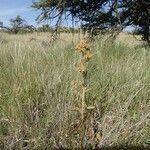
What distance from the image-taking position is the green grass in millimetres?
4301

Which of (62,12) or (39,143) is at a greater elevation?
(62,12)

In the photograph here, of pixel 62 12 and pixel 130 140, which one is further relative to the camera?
pixel 62 12

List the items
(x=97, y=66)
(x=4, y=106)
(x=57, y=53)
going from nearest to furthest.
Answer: (x=4, y=106), (x=97, y=66), (x=57, y=53)

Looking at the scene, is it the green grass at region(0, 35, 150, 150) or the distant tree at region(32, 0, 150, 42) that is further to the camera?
the distant tree at region(32, 0, 150, 42)

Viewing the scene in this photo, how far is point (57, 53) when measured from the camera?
19.9 ft

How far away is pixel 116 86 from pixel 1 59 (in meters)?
1.47

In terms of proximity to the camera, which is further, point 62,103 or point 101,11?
point 101,11

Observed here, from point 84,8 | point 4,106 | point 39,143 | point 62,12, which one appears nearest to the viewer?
point 39,143

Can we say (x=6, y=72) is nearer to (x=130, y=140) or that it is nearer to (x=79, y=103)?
(x=79, y=103)

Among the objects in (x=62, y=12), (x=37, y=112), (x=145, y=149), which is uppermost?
(x=62, y=12)

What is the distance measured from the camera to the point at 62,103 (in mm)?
4477

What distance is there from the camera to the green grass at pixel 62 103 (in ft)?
14.1

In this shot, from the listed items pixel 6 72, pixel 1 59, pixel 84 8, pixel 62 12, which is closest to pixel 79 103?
pixel 6 72

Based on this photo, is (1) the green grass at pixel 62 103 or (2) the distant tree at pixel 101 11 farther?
(2) the distant tree at pixel 101 11
